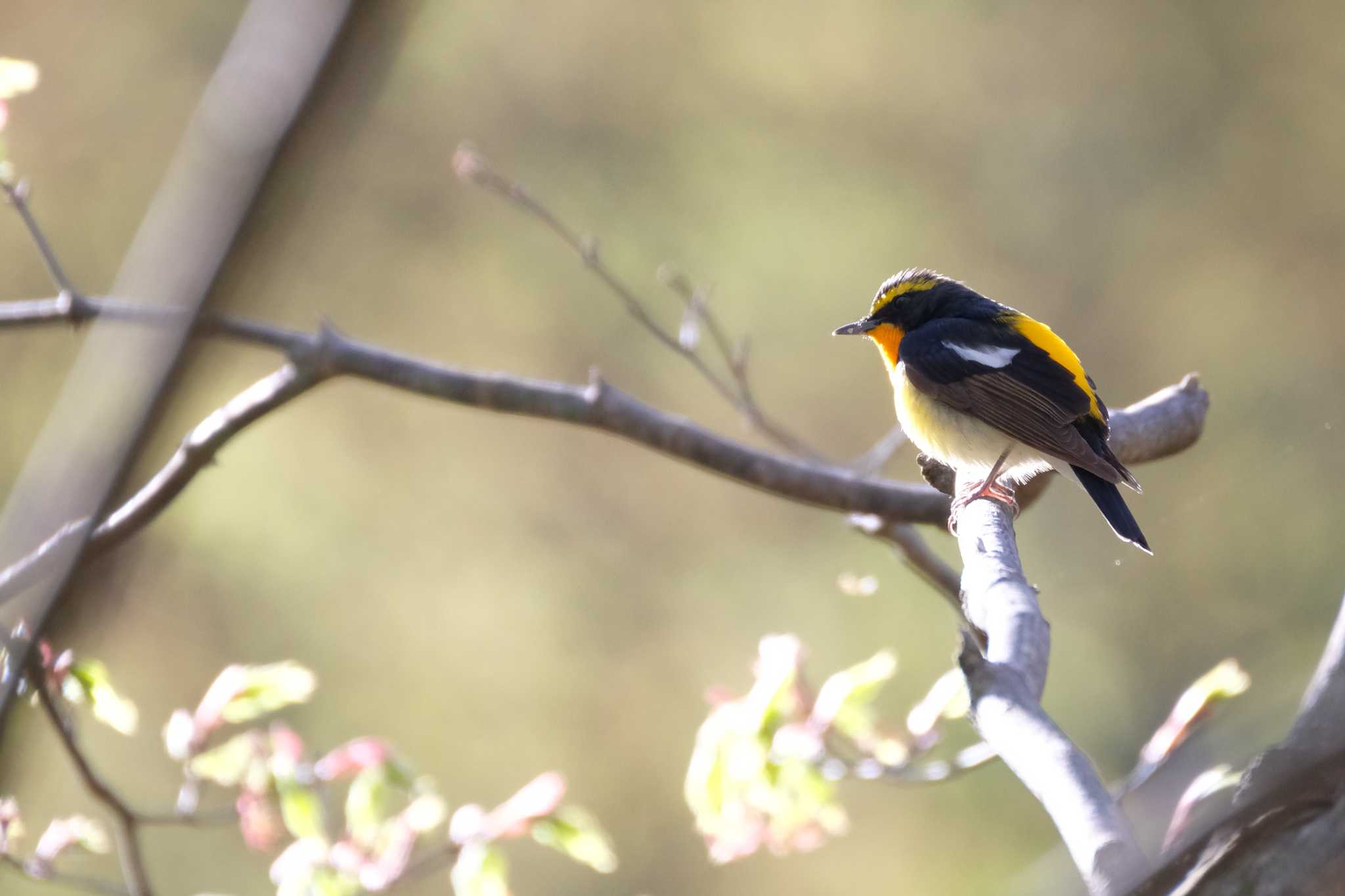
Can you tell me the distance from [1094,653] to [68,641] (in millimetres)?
5424

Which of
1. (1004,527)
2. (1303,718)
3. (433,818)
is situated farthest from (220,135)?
(433,818)

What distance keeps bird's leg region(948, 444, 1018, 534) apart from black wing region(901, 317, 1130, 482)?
79 millimetres

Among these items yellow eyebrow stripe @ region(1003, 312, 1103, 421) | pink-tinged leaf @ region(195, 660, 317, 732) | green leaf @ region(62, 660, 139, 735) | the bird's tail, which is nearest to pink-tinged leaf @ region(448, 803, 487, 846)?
pink-tinged leaf @ region(195, 660, 317, 732)

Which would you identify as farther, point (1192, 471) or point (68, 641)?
point (1192, 471)

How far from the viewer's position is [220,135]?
1.11 ft

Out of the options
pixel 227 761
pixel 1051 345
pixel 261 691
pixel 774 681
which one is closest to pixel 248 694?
pixel 261 691

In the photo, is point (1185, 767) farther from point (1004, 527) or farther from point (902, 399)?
point (902, 399)

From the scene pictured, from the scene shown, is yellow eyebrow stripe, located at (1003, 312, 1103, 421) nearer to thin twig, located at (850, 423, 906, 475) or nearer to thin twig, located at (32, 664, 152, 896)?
thin twig, located at (850, 423, 906, 475)

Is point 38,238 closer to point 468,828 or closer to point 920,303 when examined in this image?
point 468,828

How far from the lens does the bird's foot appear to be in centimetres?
186

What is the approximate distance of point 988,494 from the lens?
1.90m

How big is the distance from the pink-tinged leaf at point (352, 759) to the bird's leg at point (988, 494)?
3.52 ft

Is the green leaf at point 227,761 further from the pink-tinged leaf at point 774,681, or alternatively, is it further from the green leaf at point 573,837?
the pink-tinged leaf at point 774,681

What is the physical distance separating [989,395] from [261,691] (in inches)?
54.2
